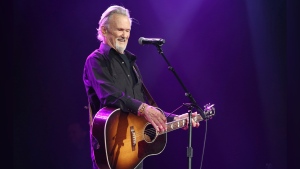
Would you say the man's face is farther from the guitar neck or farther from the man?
the guitar neck

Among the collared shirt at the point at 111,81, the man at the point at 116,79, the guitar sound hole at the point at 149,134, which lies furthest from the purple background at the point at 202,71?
the guitar sound hole at the point at 149,134

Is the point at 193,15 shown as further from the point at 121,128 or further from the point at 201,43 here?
the point at 121,128

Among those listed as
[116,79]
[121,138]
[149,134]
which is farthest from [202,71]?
[121,138]

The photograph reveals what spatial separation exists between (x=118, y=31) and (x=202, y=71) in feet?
6.06

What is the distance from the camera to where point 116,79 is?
9.43 feet

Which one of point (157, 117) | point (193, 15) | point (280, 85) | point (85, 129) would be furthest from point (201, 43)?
point (157, 117)

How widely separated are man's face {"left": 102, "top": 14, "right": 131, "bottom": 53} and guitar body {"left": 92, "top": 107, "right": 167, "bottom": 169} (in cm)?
57

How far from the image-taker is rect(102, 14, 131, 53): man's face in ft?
9.87

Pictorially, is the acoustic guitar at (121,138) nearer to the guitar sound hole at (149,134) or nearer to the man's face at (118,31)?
the guitar sound hole at (149,134)

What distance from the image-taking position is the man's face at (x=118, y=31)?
3.01 metres

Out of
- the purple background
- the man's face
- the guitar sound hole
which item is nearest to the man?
the man's face

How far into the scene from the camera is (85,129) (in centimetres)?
400

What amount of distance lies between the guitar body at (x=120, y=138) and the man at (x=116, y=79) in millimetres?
48

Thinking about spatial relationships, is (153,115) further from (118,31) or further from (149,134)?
(118,31)
